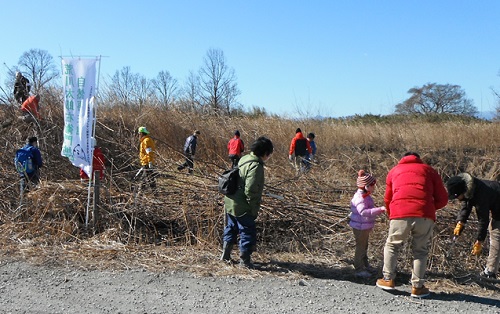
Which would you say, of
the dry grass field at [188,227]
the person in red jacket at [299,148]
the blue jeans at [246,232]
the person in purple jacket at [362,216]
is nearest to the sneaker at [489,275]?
the dry grass field at [188,227]

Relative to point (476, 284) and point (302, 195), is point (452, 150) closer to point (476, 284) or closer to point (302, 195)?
point (302, 195)

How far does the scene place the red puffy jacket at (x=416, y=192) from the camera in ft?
14.5

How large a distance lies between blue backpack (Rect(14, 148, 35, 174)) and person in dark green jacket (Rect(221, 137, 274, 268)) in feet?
11.9

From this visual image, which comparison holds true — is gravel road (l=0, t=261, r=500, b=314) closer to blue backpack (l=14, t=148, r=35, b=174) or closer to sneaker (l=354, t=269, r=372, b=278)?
sneaker (l=354, t=269, r=372, b=278)

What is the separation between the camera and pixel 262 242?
20.4 ft

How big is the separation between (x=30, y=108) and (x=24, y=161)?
3136 mm

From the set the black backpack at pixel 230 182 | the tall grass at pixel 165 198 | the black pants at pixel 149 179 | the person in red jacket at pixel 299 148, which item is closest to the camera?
the black backpack at pixel 230 182

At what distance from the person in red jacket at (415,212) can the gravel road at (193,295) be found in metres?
0.26

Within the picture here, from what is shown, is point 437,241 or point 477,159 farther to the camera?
point 477,159

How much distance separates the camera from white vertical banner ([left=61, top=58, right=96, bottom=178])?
6297 mm

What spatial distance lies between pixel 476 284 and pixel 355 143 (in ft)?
41.8

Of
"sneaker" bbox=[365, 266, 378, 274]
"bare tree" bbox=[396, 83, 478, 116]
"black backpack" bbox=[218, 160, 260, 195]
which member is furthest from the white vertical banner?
"bare tree" bbox=[396, 83, 478, 116]

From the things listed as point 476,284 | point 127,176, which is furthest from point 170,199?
point 476,284

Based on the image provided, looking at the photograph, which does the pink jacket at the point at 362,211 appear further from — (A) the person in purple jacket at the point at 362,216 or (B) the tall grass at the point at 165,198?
(B) the tall grass at the point at 165,198
